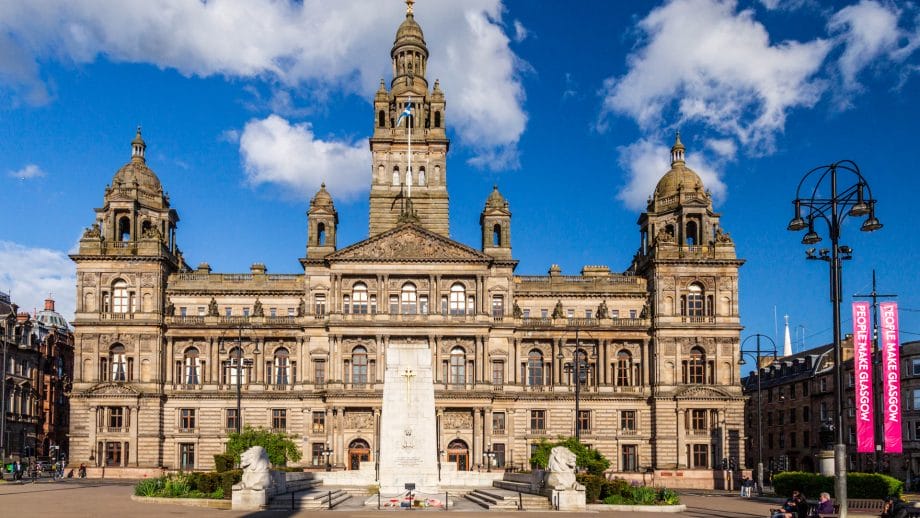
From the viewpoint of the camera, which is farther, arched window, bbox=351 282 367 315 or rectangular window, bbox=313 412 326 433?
arched window, bbox=351 282 367 315

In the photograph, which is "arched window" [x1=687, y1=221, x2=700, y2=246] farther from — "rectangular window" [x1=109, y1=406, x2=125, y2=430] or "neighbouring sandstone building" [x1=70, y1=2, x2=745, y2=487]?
"rectangular window" [x1=109, y1=406, x2=125, y2=430]

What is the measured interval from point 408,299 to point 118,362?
26.2 metres

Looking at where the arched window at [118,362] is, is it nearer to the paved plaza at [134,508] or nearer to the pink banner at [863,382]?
the paved plaza at [134,508]

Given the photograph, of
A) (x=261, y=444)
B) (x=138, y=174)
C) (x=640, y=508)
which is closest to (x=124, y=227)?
(x=138, y=174)

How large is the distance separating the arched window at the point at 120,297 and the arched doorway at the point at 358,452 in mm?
23585

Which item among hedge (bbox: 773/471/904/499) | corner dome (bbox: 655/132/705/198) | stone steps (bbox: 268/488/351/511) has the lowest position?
stone steps (bbox: 268/488/351/511)

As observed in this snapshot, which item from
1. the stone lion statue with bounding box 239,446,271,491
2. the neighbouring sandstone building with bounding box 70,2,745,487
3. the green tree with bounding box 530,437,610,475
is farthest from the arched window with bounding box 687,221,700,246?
the stone lion statue with bounding box 239,446,271,491

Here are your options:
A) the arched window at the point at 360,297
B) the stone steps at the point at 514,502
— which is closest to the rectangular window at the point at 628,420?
the arched window at the point at 360,297

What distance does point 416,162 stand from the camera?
320 feet

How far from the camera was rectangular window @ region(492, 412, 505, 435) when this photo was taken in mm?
85375

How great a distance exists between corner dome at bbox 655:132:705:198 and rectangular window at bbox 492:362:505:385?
2197 centimetres

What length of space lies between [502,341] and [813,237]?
53.0 m

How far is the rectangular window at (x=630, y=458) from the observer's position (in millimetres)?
86312

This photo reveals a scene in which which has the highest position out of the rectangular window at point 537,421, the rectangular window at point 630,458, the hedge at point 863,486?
the rectangular window at point 537,421
